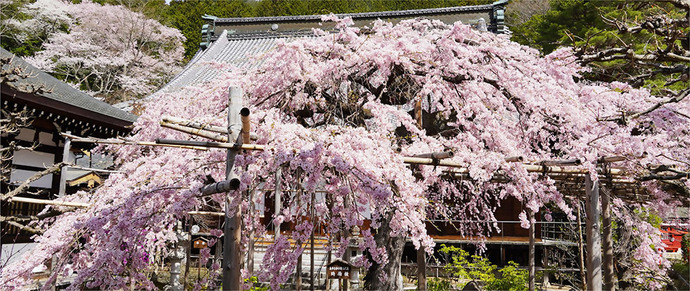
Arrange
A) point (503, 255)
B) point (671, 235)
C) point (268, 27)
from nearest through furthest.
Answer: point (671, 235) → point (503, 255) → point (268, 27)

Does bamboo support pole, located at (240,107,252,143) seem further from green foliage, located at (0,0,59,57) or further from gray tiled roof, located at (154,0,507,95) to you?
green foliage, located at (0,0,59,57)

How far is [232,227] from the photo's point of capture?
4.92 m

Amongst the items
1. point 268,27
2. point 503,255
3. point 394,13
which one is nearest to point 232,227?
point 503,255

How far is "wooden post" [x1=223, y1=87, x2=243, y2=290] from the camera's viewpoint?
4.83m

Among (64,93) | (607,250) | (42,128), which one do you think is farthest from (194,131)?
(42,128)

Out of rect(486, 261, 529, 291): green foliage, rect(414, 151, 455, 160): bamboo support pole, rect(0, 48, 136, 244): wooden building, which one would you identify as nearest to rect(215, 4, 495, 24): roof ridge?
rect(0, 48, 136, 244): wooden building

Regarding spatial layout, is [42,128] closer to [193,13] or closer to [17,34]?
[17,34]

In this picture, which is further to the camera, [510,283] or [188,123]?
[510,283]

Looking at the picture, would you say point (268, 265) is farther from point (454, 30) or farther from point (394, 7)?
point (394, 7)

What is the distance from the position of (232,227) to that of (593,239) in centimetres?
428

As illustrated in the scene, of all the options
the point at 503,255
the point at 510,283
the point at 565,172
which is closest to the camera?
the point at 565,172

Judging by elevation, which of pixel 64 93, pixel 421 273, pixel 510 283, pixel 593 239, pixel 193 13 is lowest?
pixel 510 283

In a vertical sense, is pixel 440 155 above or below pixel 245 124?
below

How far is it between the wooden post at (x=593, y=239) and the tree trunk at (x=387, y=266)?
2531 millimetres
